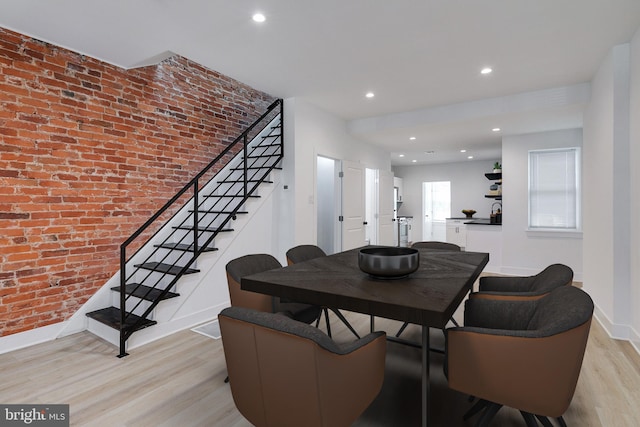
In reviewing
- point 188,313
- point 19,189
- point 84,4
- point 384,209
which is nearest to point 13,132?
point 19,189

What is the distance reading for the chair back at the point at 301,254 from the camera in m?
2.82

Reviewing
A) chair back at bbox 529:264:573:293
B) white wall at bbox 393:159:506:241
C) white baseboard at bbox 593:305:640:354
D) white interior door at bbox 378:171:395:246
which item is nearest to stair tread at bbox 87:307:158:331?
chair back at bbox 529:264:573:293

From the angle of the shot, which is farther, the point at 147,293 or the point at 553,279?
the point at 147,293

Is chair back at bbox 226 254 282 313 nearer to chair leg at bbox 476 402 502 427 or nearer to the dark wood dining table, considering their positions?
the dark wood dining table

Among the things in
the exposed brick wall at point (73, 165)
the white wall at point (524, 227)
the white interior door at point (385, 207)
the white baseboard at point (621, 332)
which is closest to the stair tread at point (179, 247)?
the exposed brick wall at point (73, 165)

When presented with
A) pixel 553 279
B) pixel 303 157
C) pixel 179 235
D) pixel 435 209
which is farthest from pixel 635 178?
pixel 435 209

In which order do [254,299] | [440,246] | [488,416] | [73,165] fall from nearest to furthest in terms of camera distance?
[488,416], [254,299], [73,165], [440,246]

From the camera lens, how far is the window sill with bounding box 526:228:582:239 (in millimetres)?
5453

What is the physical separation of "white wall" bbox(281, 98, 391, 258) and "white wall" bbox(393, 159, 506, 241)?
5.83m

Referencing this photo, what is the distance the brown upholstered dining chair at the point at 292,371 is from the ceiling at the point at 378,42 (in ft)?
7.54

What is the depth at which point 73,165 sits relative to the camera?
321 cm

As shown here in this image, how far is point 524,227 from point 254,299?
17.5 ft
